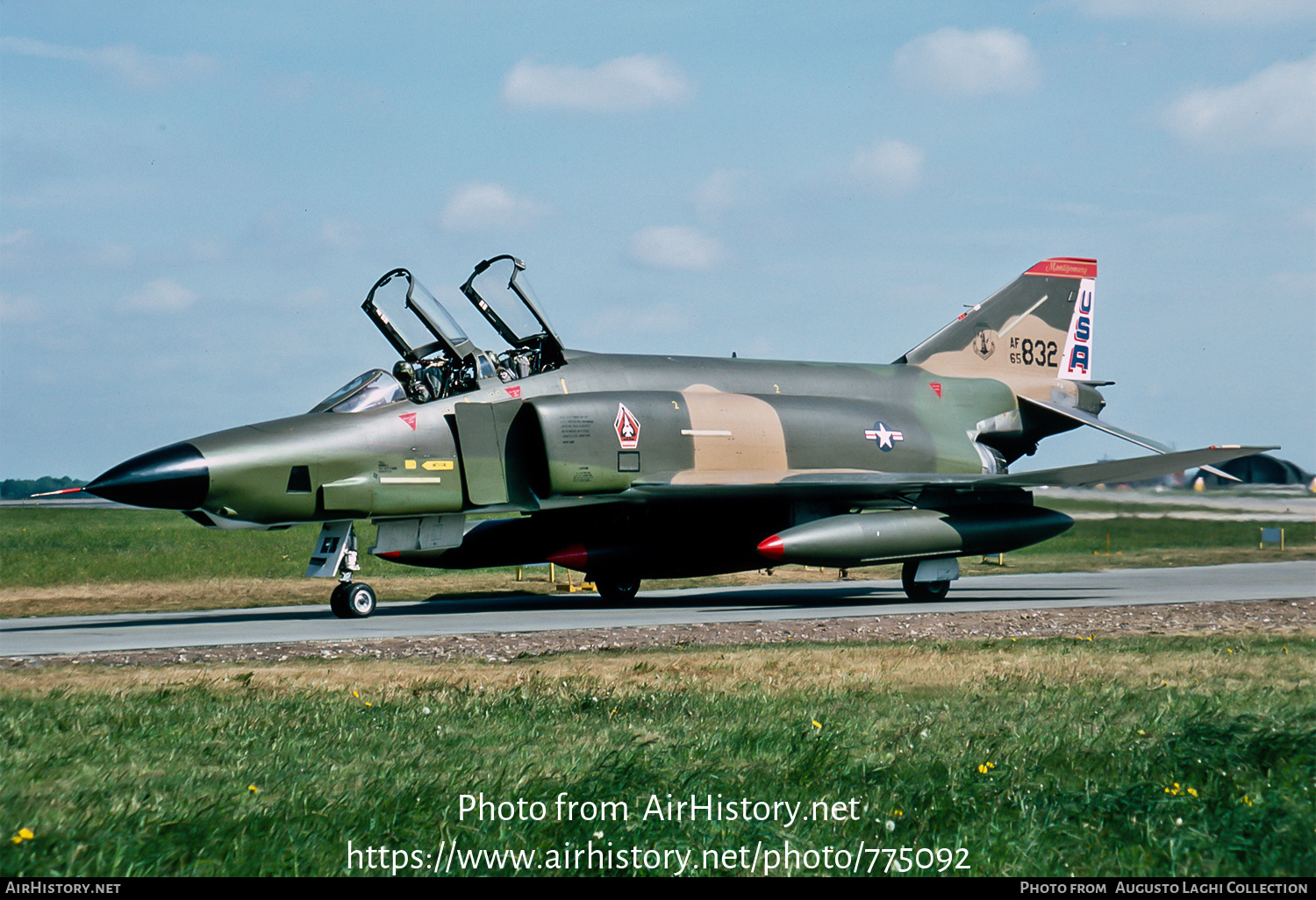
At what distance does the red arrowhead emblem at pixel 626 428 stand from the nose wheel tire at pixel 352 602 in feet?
13.2

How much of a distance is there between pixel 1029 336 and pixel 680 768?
1820 cm

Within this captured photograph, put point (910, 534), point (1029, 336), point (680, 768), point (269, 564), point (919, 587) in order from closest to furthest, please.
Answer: point (680, 768)
point (910, 534)
point (919, 587)
point (1029, 336)
point (269, 564)

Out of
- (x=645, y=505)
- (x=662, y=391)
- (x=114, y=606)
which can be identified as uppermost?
(x=662, y=391)

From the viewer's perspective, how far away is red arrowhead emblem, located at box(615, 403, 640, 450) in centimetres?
1656

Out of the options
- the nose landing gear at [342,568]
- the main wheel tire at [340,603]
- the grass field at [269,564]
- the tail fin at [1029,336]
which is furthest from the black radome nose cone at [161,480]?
the tail fin at [1029,336]

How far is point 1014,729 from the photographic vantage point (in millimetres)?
6664

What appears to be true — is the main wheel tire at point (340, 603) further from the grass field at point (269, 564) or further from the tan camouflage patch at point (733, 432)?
the tan camouflage patch at point (733, 432)

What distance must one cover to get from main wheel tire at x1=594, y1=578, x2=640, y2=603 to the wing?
5.66ft

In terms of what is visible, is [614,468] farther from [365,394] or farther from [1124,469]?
[1124,469]

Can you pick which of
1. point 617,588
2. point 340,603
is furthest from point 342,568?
point 617,588

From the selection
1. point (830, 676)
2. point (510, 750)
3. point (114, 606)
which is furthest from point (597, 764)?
point (114, 606)

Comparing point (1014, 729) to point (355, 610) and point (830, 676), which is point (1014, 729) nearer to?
point (830, 676)

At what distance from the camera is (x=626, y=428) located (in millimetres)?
16672
